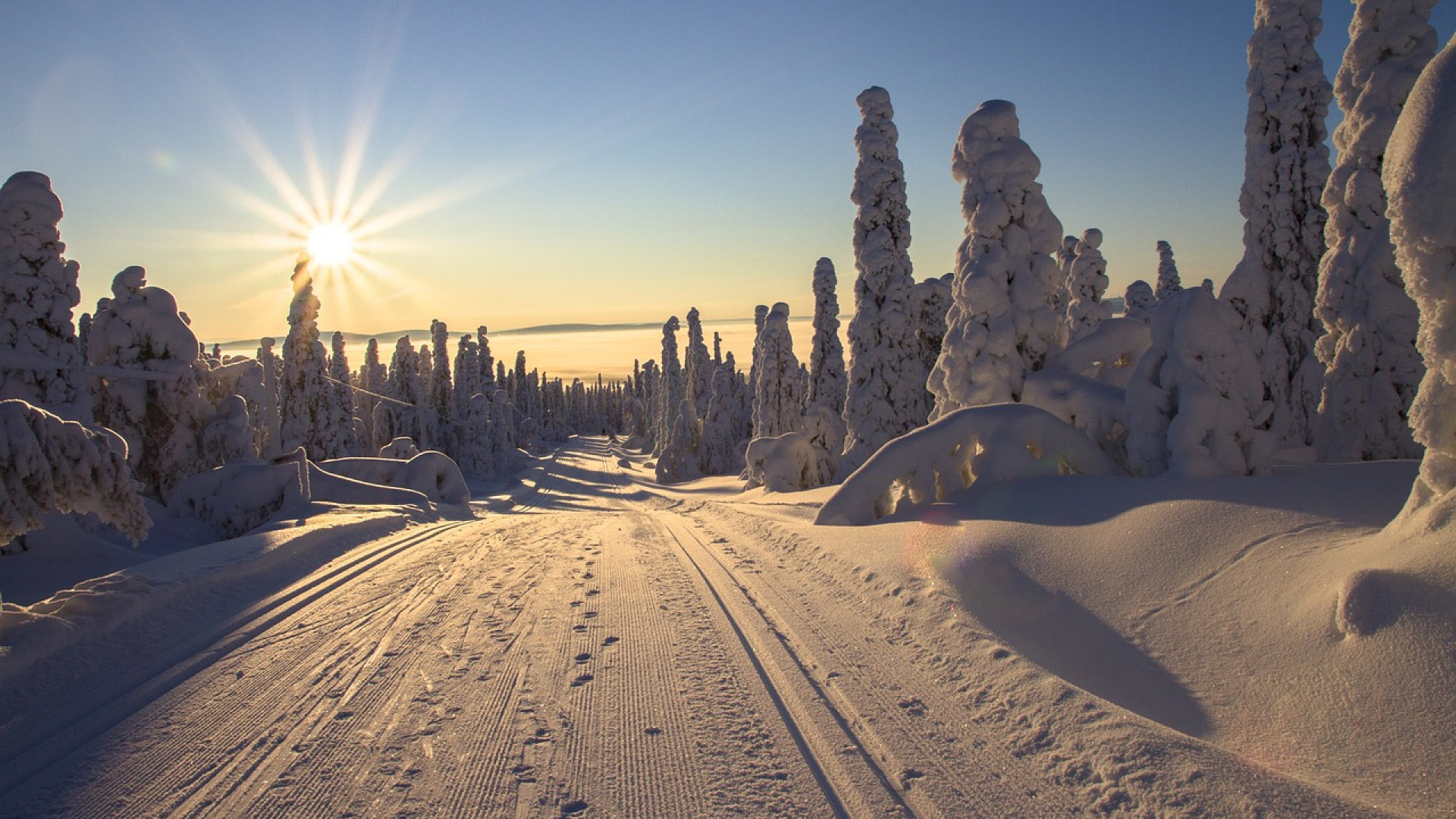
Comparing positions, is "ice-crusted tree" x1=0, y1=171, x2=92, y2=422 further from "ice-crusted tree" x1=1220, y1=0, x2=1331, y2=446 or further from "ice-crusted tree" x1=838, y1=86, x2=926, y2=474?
"ice-crusted tree" x1=1220, y1=0, x2=1331, y2=446

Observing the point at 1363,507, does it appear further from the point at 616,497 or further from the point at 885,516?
the point at 616,497

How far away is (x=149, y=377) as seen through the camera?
1961 cm

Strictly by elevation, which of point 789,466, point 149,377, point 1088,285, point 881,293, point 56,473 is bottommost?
point 789,466

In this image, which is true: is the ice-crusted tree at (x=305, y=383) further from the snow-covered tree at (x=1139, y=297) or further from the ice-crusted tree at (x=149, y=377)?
the snow-covered tree at (x=1139, y=297)

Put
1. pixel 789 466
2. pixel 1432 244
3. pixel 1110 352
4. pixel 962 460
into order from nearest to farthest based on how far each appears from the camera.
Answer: pixel 1432 244
pixel 962 460
pixel 1110 352
pixel 789 466

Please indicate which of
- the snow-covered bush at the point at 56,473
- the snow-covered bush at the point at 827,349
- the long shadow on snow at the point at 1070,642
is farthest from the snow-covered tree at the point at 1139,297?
the snow-covered bush at the point at 56,473

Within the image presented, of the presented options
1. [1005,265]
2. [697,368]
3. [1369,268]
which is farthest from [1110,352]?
[697,368]

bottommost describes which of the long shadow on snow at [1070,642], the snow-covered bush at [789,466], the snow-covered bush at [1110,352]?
the long shadow on snow at [1070,642]

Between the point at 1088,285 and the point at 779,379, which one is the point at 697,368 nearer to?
the point at 779,379

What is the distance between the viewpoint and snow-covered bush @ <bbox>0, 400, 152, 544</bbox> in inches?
234

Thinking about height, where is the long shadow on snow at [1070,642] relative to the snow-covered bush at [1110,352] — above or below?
below

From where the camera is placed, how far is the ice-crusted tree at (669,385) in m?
68.0

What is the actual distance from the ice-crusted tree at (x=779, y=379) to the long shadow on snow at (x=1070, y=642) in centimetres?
3221

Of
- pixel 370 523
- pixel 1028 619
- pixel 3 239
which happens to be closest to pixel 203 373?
pixel 3 239
